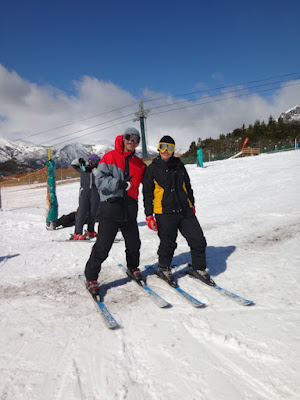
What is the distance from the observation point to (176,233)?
3.96m

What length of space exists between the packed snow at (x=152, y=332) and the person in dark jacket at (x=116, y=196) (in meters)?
0.53

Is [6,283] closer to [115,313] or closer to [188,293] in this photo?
[115,313]

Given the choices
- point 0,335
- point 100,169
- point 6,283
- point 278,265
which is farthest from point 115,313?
point 278,265

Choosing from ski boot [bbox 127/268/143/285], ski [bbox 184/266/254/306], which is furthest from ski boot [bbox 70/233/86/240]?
ski [bbox 184/266/254/306]

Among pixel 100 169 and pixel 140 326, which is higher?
pixel 100 169

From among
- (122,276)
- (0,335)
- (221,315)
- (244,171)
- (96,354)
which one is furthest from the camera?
(244,171)

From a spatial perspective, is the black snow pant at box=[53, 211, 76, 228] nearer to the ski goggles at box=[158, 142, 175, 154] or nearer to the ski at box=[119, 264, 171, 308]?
the ski at box=[119, 264, 171, 308]

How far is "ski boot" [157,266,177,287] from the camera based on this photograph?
3.85 metres

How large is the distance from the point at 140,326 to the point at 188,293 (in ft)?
3.19

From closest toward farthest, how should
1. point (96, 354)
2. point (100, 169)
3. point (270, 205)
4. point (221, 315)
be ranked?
1. point (96, 354)
2. point (221, 315)
3. point (100, 169)
4. point (270, 205)

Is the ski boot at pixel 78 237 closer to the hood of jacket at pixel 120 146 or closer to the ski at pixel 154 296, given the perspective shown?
the ski at pixel 154 296

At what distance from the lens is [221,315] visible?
2.97 m

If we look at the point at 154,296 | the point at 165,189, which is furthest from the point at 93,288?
the point at 165,189

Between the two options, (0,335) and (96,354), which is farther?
(0,335)
